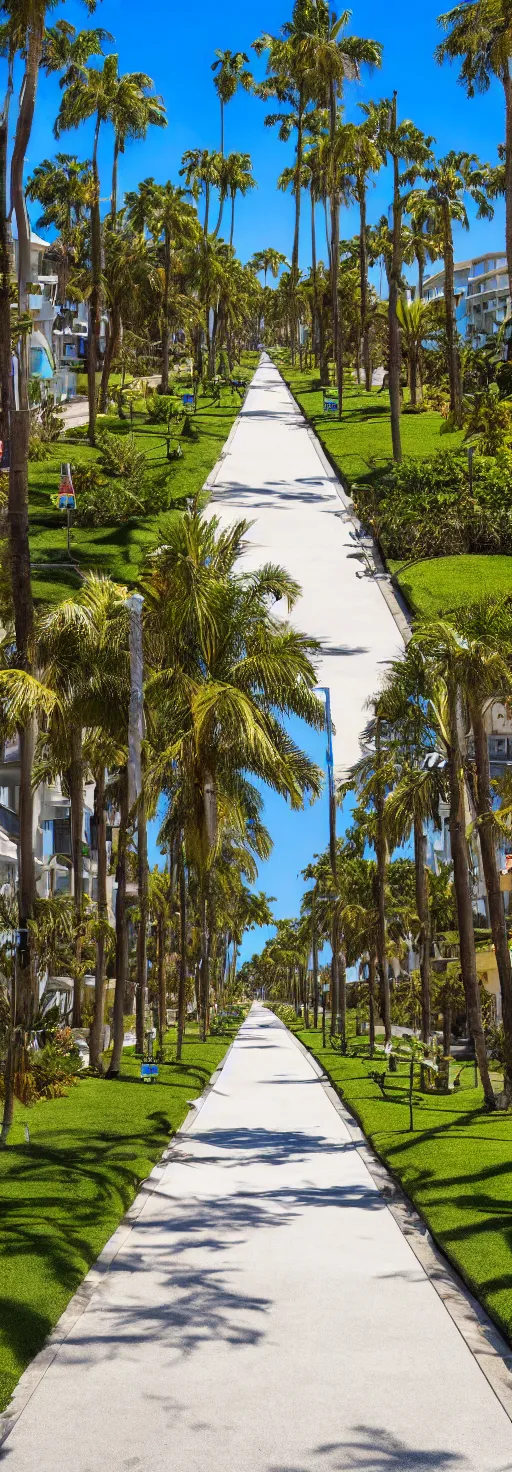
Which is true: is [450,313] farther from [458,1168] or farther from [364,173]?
[458,1168]

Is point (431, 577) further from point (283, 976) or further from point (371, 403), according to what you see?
point (283, 976)

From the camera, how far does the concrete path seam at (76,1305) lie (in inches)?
303

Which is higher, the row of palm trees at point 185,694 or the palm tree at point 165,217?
the palm tree at point 165,217

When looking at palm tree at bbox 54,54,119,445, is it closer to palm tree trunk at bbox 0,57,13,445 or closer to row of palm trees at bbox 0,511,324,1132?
palm tree trunk at bbox 0,57,13,445

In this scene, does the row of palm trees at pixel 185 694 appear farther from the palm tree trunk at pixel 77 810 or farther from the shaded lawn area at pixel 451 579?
the shaded lawn area at pixel 451 579

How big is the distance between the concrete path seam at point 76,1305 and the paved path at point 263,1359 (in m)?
0.07

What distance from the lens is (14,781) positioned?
44.9 m

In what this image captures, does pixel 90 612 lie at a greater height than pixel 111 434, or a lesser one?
lesser

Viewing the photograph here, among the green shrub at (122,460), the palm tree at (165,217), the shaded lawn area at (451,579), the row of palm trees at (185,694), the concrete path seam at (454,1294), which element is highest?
the palm tree at (165,217)

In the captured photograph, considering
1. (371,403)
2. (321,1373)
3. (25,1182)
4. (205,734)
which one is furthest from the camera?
(371,403)

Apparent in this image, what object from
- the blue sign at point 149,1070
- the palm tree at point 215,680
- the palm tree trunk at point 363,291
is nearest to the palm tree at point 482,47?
the palm tree at point 215,680

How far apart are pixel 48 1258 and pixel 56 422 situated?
5765cm

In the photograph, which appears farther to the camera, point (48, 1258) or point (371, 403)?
point (371, 403)

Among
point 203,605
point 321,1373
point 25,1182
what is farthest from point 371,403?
point 321,1373
